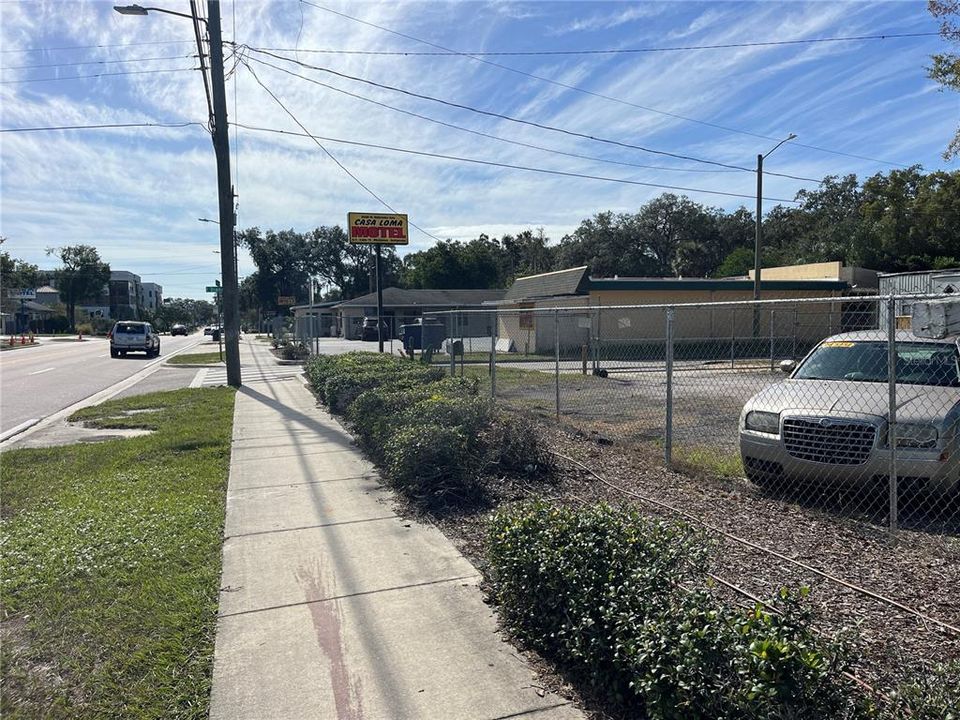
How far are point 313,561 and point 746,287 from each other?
3098 centimetres

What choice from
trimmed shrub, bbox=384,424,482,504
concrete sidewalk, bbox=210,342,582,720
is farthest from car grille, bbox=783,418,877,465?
concrete sidewalk, bbox=210,342,582,720

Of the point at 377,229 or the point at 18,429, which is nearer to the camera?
the point at 18,429

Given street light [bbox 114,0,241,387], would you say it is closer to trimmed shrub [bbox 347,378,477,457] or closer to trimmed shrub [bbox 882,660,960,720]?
trimmed shrub [bbox 347,378,477,457]

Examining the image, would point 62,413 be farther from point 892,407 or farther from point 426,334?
point 892,407

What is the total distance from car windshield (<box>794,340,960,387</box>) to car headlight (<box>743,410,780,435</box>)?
2.97ft

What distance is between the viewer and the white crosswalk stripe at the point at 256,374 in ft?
66.4

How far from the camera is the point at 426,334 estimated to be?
18.7 metres

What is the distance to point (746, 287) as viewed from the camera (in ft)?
106

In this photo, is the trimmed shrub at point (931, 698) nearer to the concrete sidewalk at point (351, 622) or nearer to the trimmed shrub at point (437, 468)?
the concrete sidewalk at point (351, 622)

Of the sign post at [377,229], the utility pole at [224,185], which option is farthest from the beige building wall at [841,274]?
the utility pole at [224,185]

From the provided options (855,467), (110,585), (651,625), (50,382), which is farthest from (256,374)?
(651,625)

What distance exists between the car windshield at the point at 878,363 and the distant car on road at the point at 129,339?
32.9 metres

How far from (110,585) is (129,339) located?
106 feet

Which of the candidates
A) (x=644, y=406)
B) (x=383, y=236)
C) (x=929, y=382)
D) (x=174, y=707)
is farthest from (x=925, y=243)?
(x=174, y=707)
